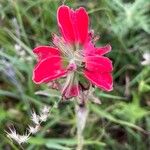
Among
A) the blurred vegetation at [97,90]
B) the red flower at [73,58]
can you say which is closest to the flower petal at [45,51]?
the red flower at [73,58]

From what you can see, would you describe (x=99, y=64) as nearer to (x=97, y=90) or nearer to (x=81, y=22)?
(x=81, y=22)

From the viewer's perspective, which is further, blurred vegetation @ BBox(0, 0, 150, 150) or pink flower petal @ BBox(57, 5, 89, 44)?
blurred vegetation @ BBox(0, 0, 150, 150)

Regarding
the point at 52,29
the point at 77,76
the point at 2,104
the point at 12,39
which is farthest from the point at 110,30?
the point at 77,76

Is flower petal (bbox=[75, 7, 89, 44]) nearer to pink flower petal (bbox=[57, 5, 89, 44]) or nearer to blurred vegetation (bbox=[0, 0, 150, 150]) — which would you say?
pink flower petal (bbox=[57, 5, 89, 44])

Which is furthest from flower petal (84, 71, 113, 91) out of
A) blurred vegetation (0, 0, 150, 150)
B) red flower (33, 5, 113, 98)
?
blurred vegetation (0, 0, 150, 150)

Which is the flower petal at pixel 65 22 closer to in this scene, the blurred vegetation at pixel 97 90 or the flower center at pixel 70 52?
the flower center at pixel 70 52

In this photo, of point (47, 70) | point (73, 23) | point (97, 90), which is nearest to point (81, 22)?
point (73, 23)

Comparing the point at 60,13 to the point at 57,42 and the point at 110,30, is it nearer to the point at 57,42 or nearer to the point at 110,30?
the point at 57,42

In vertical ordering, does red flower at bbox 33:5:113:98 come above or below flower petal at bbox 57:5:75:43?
below
